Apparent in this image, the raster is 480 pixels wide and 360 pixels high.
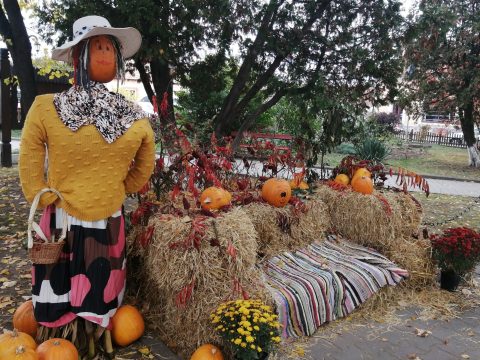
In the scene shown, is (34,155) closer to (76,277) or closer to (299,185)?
(76,277)

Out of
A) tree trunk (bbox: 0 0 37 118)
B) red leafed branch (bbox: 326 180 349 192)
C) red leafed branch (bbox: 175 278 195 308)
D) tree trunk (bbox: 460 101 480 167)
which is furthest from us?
tree trunk (bbox: 460 101 480 167)

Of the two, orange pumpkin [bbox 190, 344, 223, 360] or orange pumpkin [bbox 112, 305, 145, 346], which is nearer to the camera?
orange pumpkin [bbox 190, 344, 223, 360]

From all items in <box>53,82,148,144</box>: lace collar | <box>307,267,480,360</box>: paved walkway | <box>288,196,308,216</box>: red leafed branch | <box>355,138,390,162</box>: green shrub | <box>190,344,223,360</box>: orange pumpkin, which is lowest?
<box>307,267,480,360</box>: paved walkway

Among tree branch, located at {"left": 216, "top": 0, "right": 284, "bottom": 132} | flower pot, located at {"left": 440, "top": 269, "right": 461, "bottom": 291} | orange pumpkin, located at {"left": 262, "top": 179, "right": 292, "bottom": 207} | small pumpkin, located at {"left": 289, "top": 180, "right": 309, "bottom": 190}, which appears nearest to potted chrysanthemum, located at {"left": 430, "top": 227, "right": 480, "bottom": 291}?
flower pot, located at {"left": 440, "top": 269, "right": 461, "bottom": 291}

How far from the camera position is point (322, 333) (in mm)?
3443

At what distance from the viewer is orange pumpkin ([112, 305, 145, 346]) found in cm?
300

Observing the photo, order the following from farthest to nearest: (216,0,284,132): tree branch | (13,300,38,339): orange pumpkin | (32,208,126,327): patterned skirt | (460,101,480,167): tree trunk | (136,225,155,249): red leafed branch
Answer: (460,101,480,167): tree trunk → (216,0,284,132): tree branch → (136,225,155,249): red leafed branch → (13,300,38,339): orange pumpkin → (32,208,126,327): patterned skirt

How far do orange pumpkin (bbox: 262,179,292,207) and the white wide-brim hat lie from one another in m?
1.76

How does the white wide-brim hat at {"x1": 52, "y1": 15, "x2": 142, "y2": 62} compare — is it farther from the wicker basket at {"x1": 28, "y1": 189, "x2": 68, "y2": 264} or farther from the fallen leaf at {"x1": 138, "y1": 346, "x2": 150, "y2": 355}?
the fallen leaf at {"x1": 138, "y1": 346, "x2": 150, "y2": 355}

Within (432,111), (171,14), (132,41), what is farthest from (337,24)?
(432,111)

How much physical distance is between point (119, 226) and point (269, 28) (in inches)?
195

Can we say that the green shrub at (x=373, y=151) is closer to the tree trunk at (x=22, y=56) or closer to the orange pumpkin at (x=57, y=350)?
the orange pumpkin at (x=57, y=350)

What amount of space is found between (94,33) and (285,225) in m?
2.33

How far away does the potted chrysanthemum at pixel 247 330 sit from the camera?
247cm
